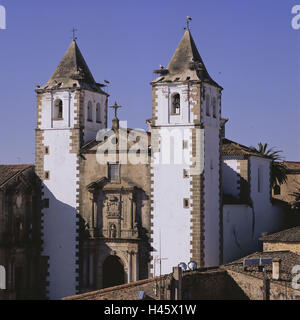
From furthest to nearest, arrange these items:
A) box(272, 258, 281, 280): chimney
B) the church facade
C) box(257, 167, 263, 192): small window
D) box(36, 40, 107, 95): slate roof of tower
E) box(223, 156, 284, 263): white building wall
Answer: box(257, 167, 263, 192): small window → box(36, 40, 107, 95): slate roof of tower → box(223, 156, 284, 263): white building wall → the church facade → box(272, 258, 281, 280): chimney

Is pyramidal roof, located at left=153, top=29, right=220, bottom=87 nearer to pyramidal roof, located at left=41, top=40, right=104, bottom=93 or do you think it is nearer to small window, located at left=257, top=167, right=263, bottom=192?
pyramidal roof, located at left=41, top=40, right=104, bottom=93

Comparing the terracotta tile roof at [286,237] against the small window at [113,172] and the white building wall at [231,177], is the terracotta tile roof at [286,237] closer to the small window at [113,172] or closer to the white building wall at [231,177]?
the white building wall at [231,177]

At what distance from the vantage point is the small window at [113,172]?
51438 millimetres

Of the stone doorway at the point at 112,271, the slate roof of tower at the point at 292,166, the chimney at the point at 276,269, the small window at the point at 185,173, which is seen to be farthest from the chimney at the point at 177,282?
the slate roof of tower at the point at 292,166

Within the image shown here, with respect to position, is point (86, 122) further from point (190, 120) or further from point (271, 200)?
point (271, 200)

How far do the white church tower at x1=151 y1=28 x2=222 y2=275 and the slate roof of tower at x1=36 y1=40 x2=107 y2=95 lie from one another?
552 cm

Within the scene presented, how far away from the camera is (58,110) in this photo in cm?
5366

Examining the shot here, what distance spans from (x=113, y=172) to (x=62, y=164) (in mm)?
3400

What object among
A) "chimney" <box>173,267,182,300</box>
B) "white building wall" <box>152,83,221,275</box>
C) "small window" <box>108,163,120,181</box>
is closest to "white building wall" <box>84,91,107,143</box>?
"small window" <box>108,163,120,181</box>

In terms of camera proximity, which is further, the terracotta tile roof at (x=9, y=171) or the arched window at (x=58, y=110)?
the arched window at (x=58, y=110)

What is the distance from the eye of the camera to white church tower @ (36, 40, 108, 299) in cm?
5191

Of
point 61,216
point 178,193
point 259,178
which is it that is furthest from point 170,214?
point 259,178

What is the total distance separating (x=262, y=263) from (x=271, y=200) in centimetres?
1663

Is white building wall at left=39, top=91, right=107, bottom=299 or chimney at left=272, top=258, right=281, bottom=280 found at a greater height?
white building wall at left=39, top=91, right=107, bottom=299
